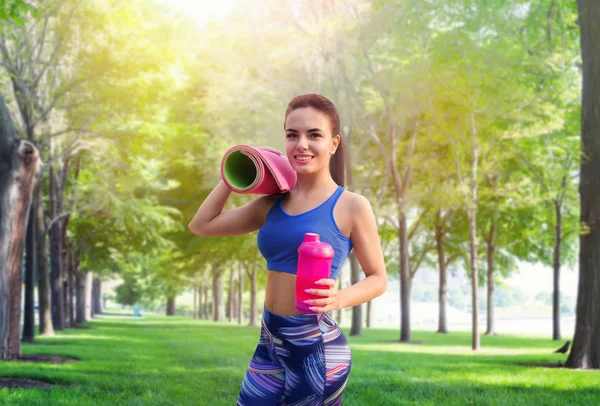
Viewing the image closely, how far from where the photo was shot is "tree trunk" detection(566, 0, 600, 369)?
41.3 ft

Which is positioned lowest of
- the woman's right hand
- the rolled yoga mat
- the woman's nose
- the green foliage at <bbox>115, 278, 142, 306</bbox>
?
the green foliage at <bbox>115, 278, 142, 306</bbox>

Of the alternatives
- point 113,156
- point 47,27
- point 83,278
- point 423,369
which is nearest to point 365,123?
point 113,156

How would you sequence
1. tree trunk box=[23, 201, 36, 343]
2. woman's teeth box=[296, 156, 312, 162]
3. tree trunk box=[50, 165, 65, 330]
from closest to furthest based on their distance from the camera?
woman's teeth box=[296, 156, 312, 162], tree trunk box=[23, 201, 36, 343], tree trunk box=[50, 165, 65, 330]

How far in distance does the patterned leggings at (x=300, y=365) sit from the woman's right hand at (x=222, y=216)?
508mm

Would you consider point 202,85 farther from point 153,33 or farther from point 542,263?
point 542,263

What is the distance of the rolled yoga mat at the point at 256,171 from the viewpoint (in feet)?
10.5

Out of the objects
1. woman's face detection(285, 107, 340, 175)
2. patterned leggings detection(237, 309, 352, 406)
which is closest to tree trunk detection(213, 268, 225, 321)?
patterned leggings detection(237, 309, 352, 406)

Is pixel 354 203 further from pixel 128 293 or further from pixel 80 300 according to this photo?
pixel 128 293

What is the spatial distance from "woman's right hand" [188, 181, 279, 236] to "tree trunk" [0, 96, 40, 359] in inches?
361

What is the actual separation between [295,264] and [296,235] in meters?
0.14

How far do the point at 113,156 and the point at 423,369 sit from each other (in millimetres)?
15072

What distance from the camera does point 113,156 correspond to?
24578 mm

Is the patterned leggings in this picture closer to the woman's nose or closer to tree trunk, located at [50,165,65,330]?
the woman's nose

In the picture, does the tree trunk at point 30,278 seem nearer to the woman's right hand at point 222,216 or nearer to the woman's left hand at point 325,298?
the woman's right hand at point 222,216
